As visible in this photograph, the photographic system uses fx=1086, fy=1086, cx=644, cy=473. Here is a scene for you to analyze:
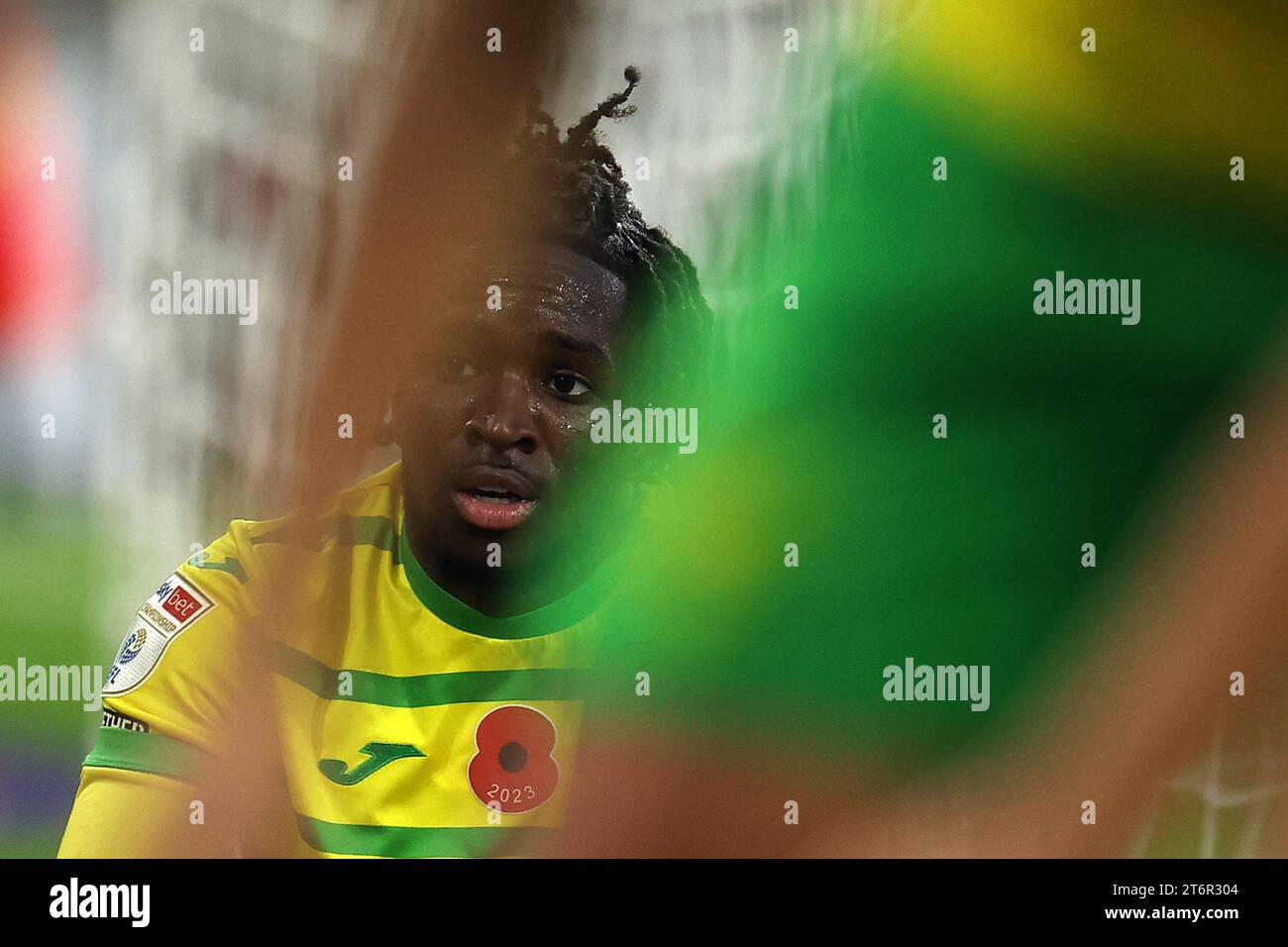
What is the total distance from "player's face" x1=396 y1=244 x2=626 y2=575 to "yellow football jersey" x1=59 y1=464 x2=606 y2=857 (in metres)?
0.09

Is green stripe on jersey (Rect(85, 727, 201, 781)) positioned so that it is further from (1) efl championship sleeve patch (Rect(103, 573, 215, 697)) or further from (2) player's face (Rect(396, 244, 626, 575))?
(2) player's face (Rect(396, 244, 626, 575))

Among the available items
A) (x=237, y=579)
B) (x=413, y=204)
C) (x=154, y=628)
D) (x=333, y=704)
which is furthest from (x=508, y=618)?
(x=413, y=204)

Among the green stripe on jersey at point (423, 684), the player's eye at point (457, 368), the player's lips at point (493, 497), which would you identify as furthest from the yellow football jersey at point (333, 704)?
the player's eye at point (457, 368)

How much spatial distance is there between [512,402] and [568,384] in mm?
77

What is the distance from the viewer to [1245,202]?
1502mm

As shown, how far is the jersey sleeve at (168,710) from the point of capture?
1409 millimetres

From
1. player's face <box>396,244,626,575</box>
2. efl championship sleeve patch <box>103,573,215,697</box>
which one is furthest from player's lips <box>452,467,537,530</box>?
efl championship sleeve patch <box>103,573,215,697</box>

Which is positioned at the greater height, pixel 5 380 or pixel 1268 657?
pixel 5 380

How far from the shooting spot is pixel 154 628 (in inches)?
56.7

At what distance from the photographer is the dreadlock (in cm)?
144

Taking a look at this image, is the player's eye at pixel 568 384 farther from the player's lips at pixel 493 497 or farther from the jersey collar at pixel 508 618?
the jersey collar at pixel 508 618
